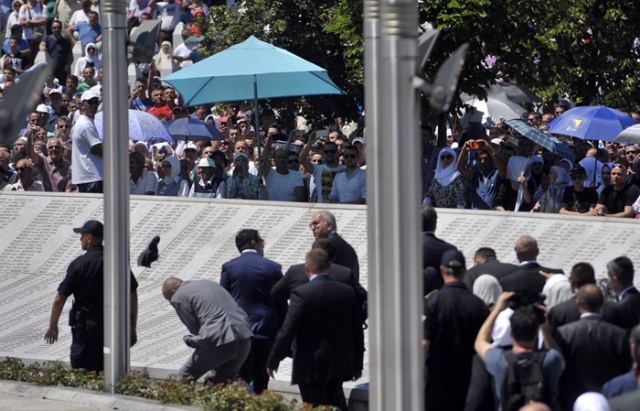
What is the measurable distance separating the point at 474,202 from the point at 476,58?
2728 mm

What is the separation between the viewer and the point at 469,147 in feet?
52.6

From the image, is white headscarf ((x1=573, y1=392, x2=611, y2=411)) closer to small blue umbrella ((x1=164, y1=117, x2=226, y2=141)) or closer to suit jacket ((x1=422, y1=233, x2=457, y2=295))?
suit jacket ((x1=422, y1=233, x2=457, y2=295))

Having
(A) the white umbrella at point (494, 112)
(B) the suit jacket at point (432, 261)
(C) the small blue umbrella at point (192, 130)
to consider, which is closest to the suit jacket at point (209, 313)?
(B) the suit jacket at point (432, 261)

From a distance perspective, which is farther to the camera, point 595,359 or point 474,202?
point 474,202

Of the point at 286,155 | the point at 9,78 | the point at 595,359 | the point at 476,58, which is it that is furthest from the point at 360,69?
the point at 595,359

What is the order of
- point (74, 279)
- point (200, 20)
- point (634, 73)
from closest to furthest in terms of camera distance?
point (74, 279) → point (634, 73) → point (200, 20)

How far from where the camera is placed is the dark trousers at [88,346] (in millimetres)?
12352

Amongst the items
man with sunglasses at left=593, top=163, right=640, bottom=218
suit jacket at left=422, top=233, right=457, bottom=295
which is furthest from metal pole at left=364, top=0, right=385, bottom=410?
man with sunglasses at left=593, top=163, right=640, bottom=218

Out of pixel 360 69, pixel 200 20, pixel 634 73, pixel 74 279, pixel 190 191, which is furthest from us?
pixel 200 20

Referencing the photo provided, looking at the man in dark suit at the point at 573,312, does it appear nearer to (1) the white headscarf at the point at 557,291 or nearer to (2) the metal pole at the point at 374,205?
(1) the white headscarf at the point at 557,291

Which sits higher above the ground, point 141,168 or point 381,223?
point 381,223

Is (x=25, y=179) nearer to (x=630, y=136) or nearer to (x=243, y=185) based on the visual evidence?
(x=243, y=185)

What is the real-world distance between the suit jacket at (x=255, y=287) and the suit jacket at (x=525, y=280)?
2.19 meters

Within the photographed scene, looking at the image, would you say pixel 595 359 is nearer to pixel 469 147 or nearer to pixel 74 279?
pixel 74 279
